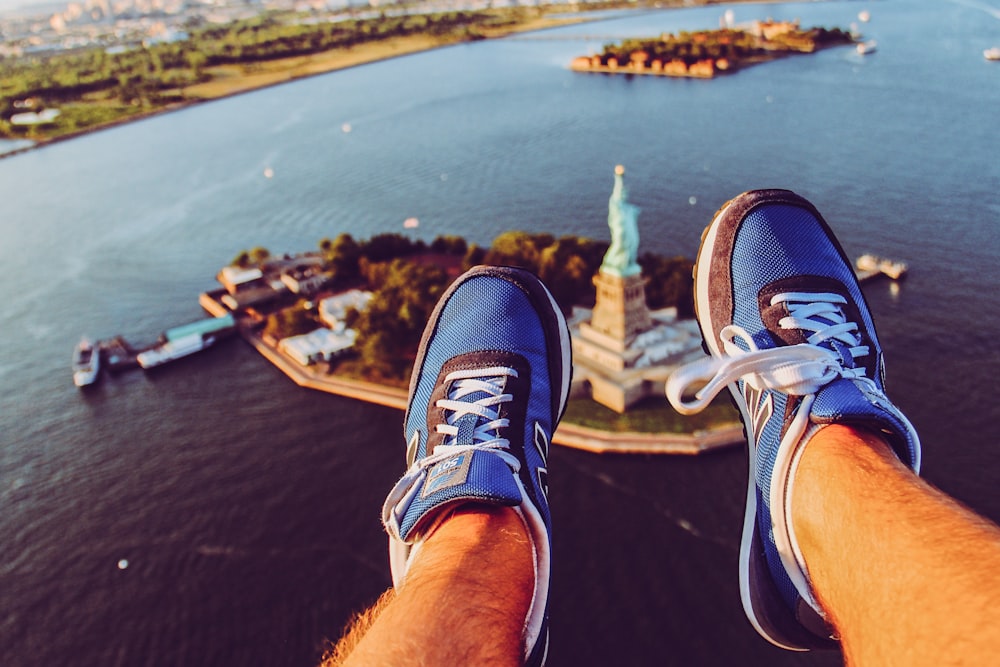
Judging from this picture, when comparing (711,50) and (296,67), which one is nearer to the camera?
(711,50)

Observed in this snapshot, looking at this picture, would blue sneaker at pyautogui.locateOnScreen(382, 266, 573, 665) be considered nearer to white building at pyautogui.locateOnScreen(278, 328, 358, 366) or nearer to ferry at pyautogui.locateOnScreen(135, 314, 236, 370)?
white building at pyautogui.locateOnScreen(278, 328, 358, 366)

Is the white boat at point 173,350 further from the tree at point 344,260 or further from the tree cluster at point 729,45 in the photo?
the tree cluster at point 729,45

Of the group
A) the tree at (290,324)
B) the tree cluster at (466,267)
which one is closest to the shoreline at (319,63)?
the tree at (290,324)

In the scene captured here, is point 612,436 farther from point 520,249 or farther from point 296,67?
point 296,67

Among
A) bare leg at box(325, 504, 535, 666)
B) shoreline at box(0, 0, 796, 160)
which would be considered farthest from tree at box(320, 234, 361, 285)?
shoreline at box(0, 0, 796, 160)

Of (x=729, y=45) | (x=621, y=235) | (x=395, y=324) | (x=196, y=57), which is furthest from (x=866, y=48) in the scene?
(x=196, y=57)

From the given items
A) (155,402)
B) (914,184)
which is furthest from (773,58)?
(155,402)

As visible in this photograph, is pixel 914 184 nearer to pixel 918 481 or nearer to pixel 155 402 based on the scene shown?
pixel 918 481
